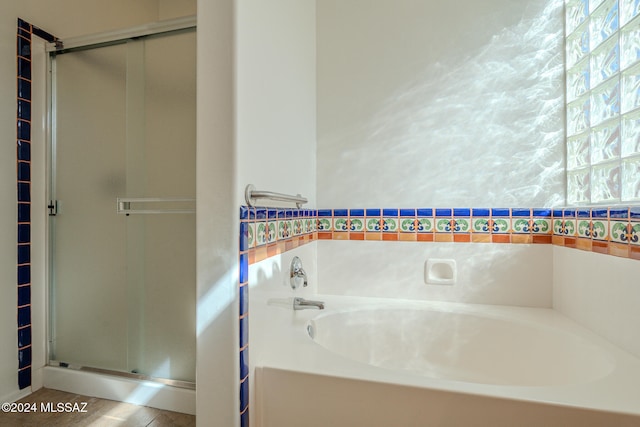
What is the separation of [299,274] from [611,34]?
1504 millimetres

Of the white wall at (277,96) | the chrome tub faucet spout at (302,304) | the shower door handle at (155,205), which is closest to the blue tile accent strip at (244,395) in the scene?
the chrome tub faucet spout at (302,304)

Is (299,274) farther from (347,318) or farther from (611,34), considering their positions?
(611,34)

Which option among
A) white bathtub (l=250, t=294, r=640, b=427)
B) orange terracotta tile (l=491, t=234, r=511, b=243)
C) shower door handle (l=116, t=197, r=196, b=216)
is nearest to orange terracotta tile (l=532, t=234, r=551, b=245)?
orange terracotta tile (l=491, t=234, r=511, b=243)

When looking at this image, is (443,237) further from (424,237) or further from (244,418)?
(244,418)

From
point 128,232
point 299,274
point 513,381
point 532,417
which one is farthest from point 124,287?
point 513,381

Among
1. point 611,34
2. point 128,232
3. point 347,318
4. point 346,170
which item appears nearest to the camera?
point 611,34

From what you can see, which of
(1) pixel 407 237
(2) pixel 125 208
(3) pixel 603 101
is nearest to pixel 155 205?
(2) pixel 125 208

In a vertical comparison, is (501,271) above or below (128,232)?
below

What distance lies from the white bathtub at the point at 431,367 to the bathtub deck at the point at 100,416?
0.67m

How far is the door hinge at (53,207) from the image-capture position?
5.40ft

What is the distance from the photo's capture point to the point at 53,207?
5.40ft

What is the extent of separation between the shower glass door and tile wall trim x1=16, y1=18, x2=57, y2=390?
100 millimetres

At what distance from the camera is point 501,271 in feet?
5.04

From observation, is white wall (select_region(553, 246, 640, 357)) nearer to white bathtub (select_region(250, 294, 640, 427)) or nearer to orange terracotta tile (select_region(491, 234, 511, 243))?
white bathtub (select_region(250, 294, 640, 427))
